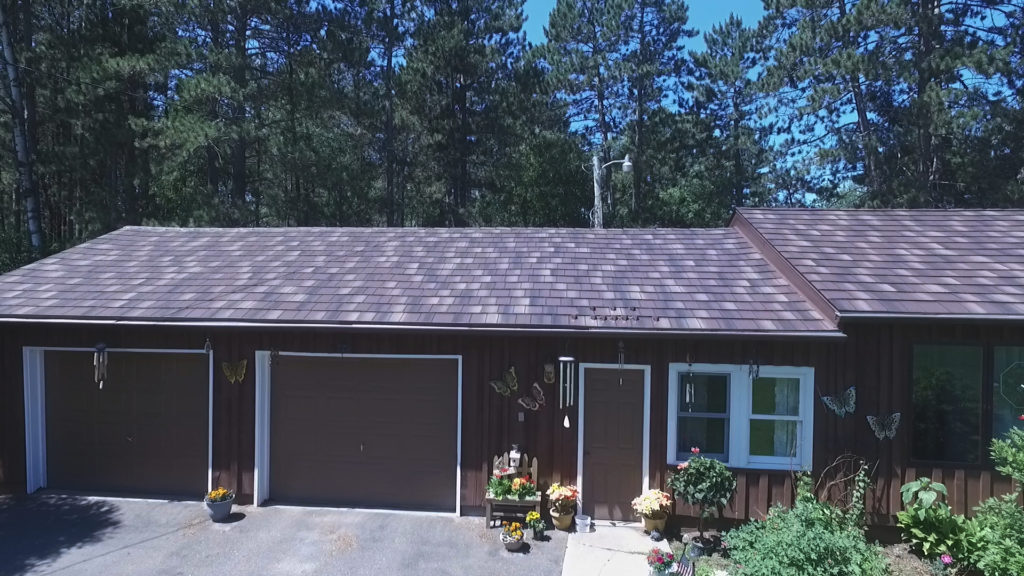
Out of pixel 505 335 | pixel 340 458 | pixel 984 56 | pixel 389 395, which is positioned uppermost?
pixel 984 56

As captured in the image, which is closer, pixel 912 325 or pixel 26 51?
pixel 912 325

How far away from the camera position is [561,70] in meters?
23.8

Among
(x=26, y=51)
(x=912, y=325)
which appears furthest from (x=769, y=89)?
(x=26, y=51)

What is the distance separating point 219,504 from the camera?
7438mm

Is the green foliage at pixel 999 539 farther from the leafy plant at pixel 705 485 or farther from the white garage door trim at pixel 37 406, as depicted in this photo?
the white garage door trim at pixel 37 406

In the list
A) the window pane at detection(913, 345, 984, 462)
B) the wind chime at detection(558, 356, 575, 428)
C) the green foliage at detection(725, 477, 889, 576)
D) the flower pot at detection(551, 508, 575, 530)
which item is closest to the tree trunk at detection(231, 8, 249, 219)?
the wind chime at detection(558, 356, 575, 428)

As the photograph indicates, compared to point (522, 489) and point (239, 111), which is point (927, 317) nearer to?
point (522, 489)

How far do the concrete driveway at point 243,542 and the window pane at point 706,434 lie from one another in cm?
206

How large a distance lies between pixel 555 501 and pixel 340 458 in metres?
3.06

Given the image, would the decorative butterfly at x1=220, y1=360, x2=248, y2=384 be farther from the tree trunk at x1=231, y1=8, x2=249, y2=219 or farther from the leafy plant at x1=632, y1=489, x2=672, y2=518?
the tree trunk at x1=231, y1=8, x2=249, y2=219

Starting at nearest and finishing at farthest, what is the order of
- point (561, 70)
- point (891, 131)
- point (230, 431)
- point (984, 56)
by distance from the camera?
point (230, 431) < point (984, 56) < point (891, 131) < point (561, 70)

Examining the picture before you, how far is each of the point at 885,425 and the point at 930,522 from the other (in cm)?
109

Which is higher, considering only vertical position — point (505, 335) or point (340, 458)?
point (505, 335)

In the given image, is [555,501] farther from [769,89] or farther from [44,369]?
[769,89]
